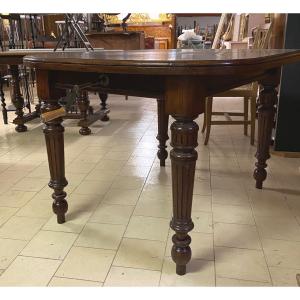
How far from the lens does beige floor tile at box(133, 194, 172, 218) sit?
1625 mm

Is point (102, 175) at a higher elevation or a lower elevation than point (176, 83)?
lower

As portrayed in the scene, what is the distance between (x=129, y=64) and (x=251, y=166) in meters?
1.53

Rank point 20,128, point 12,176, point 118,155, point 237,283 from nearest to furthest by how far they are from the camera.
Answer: point 237,283
point 12,176
point 118,155
point 20,128

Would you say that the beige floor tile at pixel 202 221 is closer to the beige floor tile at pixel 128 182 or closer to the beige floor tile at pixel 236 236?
the beige floor tile at pixel 236 236

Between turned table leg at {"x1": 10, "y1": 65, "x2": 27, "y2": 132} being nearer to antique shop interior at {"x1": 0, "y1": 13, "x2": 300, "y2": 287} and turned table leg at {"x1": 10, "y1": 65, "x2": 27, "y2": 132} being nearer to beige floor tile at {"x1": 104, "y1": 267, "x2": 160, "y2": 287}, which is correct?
antique shop interior at {"x1": 0, "y1": 13, "x2": 300, "y2": 287}

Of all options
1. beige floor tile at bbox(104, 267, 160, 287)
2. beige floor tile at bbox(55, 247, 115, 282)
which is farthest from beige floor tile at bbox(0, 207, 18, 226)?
beige floor tile at bbox(104, 267, 160, 287)

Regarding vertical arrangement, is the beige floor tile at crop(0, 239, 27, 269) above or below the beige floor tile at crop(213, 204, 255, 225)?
above

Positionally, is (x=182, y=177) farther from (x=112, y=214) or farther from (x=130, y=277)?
(x=112, y=214)

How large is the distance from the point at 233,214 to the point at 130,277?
66 cm

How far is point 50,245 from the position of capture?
1.38m

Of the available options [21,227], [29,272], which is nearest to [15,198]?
[21,227]
